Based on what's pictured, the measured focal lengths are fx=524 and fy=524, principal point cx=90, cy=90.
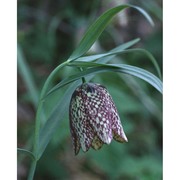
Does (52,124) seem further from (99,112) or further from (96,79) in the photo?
(96,79)

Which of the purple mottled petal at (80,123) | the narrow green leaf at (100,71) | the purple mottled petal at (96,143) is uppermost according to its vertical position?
the narrow green leaf at (100,71)
